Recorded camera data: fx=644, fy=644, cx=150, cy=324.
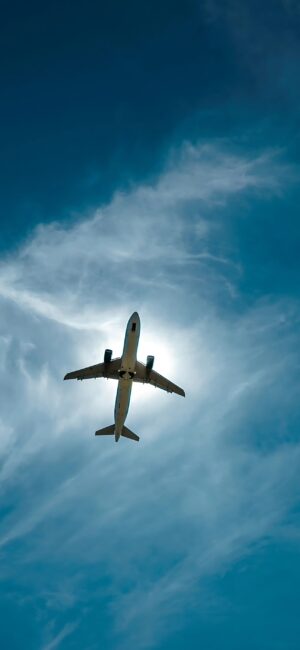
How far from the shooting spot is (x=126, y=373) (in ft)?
278

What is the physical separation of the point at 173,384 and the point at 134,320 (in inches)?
706

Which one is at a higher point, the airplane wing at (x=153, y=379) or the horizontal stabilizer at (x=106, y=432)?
the airplane wing at (x=153, y=379)

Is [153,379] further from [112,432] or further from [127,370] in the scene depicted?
[112,432]

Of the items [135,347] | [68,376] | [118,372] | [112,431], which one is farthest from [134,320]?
[112,431]

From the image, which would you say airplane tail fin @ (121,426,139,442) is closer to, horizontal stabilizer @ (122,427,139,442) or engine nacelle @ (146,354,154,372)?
horizontal stabilizer @ (122,427,139,442)

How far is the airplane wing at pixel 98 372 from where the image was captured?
90.8m

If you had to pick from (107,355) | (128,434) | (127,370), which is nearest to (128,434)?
(128,434)

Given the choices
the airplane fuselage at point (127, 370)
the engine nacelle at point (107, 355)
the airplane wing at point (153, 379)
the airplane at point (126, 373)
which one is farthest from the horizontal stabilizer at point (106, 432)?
the engine nacelle at point (107, 355)

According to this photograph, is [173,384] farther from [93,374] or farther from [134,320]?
[134,320]

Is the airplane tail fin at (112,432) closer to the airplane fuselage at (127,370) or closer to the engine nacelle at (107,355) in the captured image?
the airplane fuselage at (127,370)

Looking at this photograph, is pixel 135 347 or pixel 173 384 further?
pixel 173 384

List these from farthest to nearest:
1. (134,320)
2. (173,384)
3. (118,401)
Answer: (173,384) < (118,401) < (134,320)

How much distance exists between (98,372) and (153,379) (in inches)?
315

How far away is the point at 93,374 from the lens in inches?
3617
